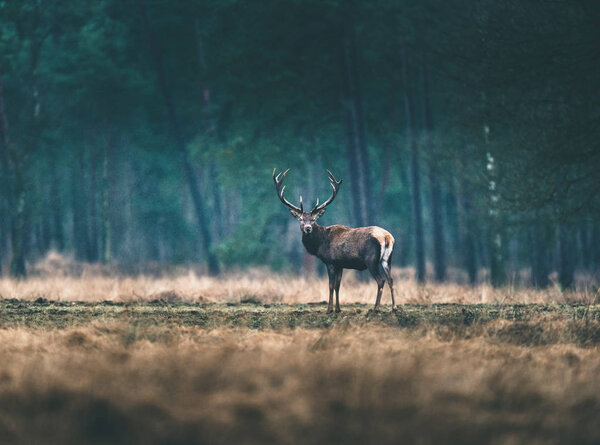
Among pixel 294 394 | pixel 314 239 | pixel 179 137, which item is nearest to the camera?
pixel 294 394

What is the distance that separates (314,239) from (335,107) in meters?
15.3

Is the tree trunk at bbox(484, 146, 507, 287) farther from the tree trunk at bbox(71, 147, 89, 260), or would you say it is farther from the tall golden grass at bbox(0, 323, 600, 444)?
the tree trunk at bbox(71, 147, 89, 260)

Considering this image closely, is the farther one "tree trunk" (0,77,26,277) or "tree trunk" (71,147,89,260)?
"tree trunk" (71,147,89,260)

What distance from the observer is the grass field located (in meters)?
5.46

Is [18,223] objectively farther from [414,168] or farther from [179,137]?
[414,168]

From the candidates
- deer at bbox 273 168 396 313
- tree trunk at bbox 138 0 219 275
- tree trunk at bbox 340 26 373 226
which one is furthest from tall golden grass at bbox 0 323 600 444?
tree trunk at bbox 138 0 219 275

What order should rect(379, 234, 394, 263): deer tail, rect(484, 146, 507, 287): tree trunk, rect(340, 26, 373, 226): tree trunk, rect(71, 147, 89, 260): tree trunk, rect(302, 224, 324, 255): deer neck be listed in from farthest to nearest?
1. rect(71, 147, 89, 260): tree trunk
2. rect(340, 26, 373, 226): tree trunk
3. rect(484, 146, 507, 287): tree trunk
4. rect(302, 224, 324, 255): deer neck
5. rect(379, 234, 394, 263): deer tail

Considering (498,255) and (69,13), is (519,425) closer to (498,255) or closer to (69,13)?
(498,255)

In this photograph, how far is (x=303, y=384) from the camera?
246 inches

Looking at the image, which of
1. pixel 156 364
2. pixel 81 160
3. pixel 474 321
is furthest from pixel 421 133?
pixel 81 160

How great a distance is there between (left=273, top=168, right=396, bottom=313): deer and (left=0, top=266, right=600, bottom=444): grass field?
2.31 metres

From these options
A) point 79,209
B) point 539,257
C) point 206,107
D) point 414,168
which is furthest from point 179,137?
point 79,209

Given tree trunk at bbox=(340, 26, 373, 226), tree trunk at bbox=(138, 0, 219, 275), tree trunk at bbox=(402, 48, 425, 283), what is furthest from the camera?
tree trunk at bbox=(138, 0, 219, 275)

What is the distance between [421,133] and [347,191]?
1240cm
